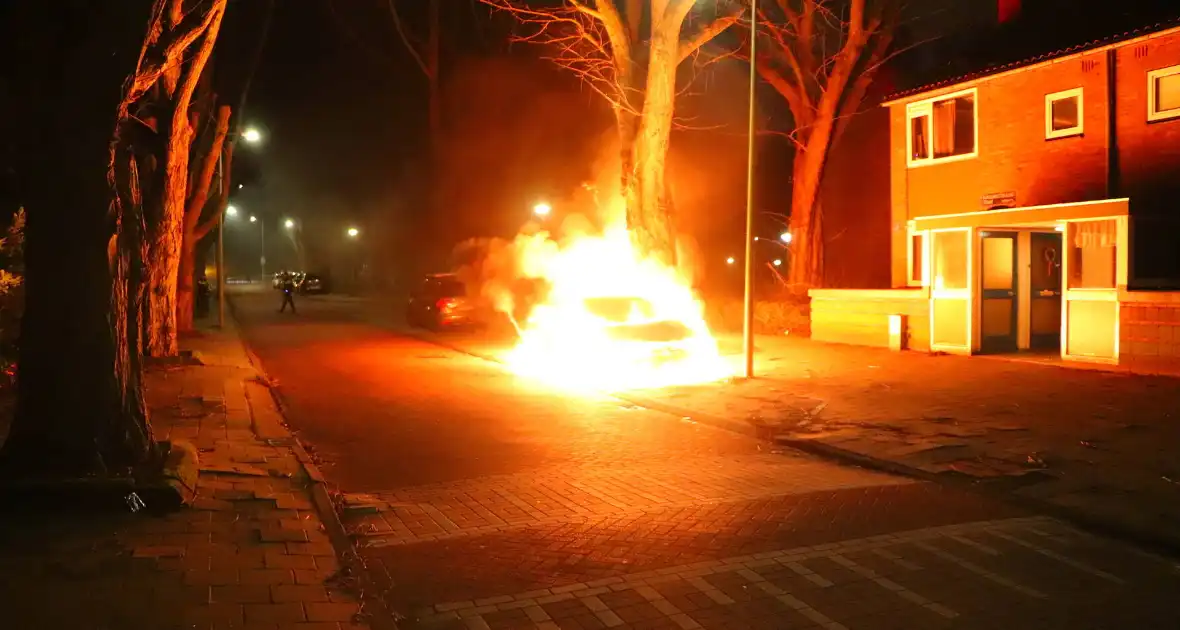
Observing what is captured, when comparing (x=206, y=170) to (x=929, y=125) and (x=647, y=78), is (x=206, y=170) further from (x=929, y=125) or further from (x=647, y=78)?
(x=929, y=125)

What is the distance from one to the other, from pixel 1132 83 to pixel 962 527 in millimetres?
12922

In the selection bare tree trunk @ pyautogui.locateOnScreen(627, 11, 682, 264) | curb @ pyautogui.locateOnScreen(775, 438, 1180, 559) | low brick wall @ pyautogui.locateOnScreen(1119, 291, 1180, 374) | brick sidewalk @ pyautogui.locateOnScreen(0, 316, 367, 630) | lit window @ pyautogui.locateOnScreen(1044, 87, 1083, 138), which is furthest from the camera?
bare tree trunk @ pyautogui.locateOnScreen(627, 11, 682, 264)

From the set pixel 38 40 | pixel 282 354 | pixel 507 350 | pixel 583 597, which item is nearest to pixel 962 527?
pixel 583 597

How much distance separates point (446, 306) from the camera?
2525 cm

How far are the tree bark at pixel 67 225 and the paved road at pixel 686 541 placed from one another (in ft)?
7.19

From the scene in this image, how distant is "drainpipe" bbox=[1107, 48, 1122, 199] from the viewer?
16391 millimetres

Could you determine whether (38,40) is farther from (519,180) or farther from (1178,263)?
(519,180)

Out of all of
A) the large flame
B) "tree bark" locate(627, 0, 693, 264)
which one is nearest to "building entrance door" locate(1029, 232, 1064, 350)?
the large flame

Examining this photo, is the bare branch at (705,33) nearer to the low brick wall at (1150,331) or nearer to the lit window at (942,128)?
the lit window at (942,128)

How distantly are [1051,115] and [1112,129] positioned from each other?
1459 mm

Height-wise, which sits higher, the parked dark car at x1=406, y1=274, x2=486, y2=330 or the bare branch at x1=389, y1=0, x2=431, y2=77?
the bare branch at x1=389, y1=0, x2=431, y2=77

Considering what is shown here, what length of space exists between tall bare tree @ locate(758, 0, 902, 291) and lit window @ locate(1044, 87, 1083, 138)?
6712mm

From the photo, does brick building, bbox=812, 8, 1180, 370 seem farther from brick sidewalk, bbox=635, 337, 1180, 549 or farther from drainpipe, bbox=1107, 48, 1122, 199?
brick sidewalk, bbox=635, 337, 1180, 549

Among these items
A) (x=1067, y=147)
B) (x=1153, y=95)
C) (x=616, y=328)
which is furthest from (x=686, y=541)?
(x=1067, y=147)
